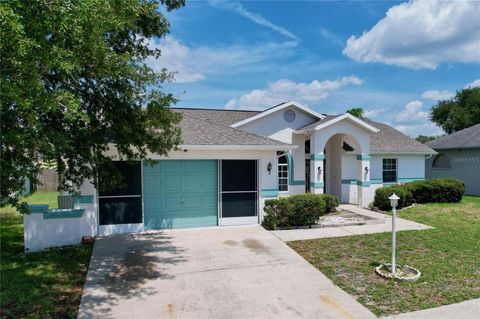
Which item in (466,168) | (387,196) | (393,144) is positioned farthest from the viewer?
(466,168)

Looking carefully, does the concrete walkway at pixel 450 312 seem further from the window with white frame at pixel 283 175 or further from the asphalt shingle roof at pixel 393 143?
the asphalt shingle roof at pixel 393 143

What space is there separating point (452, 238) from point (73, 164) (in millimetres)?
10531

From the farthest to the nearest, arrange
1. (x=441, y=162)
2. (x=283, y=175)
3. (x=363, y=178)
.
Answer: (x=441, y=162)
(x=283, y=175)
(x=363, y=178)

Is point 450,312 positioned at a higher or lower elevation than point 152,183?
lower

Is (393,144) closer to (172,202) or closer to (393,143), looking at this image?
(393,143)

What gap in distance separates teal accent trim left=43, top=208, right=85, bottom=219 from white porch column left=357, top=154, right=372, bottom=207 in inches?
459

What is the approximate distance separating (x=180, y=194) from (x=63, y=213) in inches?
137

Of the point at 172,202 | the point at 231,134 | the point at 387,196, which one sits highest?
the point at 231,134

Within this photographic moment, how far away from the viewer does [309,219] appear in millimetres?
11633

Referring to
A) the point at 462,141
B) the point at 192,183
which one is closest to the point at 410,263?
the point at 192,183

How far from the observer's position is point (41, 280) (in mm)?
7008

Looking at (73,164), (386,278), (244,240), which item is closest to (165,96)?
(73,164)

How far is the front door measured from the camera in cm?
1179

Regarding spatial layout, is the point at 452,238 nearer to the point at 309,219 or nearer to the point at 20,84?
the point at 309,219
